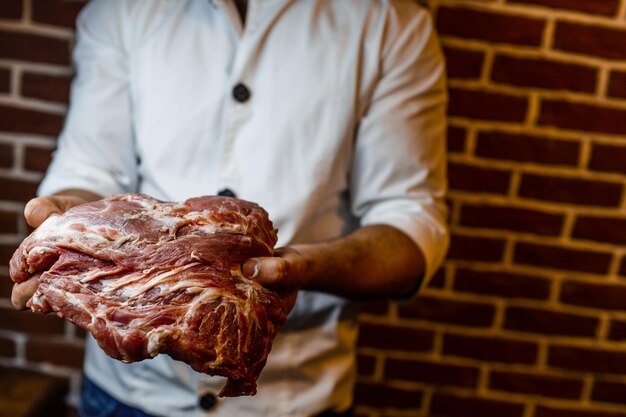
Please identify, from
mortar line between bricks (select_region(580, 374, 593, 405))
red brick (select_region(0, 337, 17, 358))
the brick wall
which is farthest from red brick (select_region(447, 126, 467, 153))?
red brick (select_region(0, 337, 17, 358))

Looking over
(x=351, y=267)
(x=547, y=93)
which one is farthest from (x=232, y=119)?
(x=547, y=93)

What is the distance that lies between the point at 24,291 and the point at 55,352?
1097 mm

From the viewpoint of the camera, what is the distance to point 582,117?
1776 millimetres

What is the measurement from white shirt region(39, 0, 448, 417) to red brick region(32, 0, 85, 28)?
26cm

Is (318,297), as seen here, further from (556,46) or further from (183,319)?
(556,46)

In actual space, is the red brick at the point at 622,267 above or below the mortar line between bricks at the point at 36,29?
below

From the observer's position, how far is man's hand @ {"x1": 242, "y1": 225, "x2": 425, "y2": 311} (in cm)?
101

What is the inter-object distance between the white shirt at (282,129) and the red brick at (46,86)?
281mm

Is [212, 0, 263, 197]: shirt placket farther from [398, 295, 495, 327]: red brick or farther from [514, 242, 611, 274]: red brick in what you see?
[514, 242, 611, 274]: red brick

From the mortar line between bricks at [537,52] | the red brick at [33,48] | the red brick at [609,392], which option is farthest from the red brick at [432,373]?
the red brick at [33,48]

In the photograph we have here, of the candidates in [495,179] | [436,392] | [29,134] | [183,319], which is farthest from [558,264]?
[29,134]

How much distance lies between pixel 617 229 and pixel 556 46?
0.54 meters

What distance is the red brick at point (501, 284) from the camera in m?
1.89

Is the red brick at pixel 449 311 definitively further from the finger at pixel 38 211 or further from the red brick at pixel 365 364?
the finger at pixel 38 211
